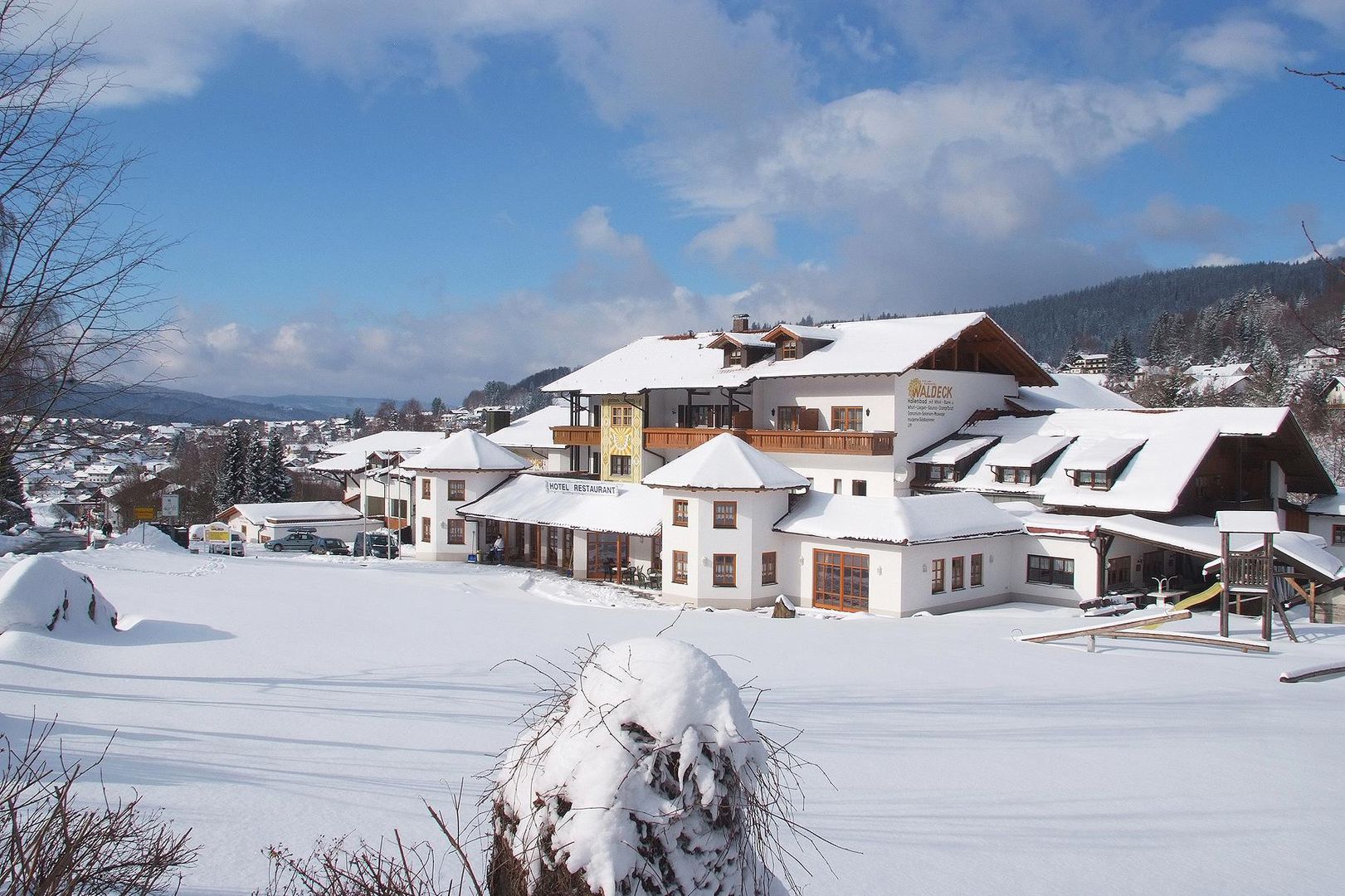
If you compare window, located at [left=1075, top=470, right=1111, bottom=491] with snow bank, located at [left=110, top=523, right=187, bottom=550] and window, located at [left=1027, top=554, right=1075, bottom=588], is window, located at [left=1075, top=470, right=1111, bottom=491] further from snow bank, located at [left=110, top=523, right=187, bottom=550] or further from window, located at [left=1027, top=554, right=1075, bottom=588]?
snow bank, located at [left=110, top=523, right=187, bottom=550]

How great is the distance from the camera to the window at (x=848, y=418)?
94.4ft

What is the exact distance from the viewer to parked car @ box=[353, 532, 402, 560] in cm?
3547

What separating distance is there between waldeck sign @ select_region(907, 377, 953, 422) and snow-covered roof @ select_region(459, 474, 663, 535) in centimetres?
874

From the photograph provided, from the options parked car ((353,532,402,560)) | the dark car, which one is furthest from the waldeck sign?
the dark car

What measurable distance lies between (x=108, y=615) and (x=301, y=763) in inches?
283

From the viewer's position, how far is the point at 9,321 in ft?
19.3

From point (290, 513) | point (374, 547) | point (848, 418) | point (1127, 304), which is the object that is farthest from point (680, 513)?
point (1127, 304)

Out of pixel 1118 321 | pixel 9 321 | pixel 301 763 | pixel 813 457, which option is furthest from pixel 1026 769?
pixel 1118 321

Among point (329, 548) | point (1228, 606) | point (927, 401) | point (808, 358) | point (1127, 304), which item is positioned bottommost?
point (329, 548)

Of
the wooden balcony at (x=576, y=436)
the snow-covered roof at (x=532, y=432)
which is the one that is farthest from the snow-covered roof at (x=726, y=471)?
the snow-covered roof at (x=532, y=432)

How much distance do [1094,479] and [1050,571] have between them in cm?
301

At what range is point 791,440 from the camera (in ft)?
96.1

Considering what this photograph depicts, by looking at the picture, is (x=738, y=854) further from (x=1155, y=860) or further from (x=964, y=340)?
(x=964, y=340)

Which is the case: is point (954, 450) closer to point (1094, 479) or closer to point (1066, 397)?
point (1094, 479)
